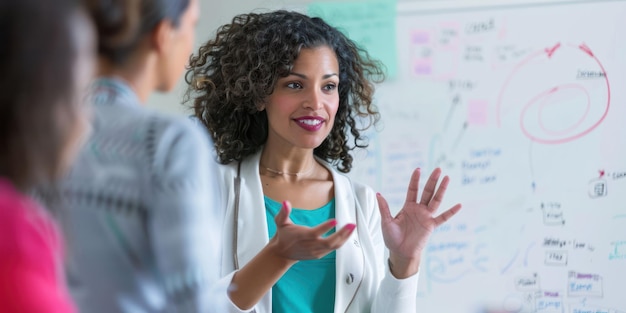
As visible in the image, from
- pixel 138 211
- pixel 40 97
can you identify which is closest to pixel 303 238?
pixel 138 211

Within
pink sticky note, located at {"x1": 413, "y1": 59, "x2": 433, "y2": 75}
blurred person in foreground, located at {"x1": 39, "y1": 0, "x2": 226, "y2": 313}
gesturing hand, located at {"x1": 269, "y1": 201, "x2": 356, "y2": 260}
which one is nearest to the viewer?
blurred person in foreground, located at {"x1": 39, "y1": 0, "x2": 226, "y2": 313}

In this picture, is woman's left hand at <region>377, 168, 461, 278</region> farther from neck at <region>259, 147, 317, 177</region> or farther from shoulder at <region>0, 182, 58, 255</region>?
shoulder at <region>0, 182, 58, 255</region>

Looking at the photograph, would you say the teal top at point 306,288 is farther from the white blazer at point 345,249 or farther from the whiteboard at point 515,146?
the whiteboard at point 515,146

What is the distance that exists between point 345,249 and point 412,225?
18cm

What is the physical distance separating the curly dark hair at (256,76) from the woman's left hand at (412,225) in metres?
0.35

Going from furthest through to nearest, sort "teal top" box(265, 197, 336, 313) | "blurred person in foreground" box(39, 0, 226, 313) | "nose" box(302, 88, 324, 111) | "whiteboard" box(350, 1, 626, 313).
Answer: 1. "whiteboard" box(350, 1, 626, 313)
2. "nose" box(302, 88, 324, 111)
3. "teal top" box(265, 197, 336, 313)
4. "blurred person in foreground" box(39, 0, 226, 313)

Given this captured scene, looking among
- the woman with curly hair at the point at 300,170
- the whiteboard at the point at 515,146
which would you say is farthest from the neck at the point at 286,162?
the whiteboard at the point at 515,146

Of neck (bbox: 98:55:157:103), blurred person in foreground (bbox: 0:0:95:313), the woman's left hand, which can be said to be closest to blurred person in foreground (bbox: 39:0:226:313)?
neck (bbox: 98:55:157:103)

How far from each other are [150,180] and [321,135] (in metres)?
1.14

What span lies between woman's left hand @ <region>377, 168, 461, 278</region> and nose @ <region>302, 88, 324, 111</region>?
281mm

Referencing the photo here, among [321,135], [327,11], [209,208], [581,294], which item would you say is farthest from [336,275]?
[327,11]

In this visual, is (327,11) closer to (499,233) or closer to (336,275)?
(499,233)

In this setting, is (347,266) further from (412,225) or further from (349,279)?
(412,225)

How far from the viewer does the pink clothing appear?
634 millimetres
